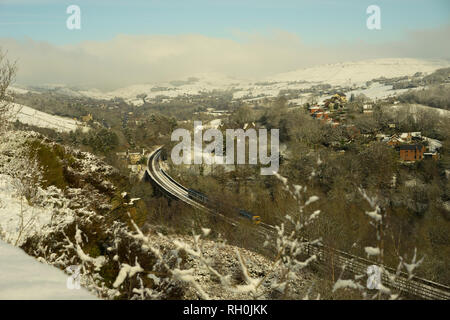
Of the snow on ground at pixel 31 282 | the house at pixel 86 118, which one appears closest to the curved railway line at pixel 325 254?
the snow on ground at pixel 31 282

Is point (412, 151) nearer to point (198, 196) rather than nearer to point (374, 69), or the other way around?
point (198, 196)

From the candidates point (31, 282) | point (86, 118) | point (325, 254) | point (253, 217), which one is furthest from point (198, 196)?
point (86, 118)

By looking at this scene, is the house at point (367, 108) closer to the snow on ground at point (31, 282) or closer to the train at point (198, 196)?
the train at point (198, 196)

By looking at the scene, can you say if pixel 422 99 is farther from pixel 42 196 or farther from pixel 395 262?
pixel 42 196

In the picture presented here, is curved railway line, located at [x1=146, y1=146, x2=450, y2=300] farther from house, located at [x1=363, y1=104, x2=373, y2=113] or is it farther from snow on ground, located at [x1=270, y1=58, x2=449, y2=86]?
snow on ground, located at [x1=270, y1=58, x2=449, y2=86]
